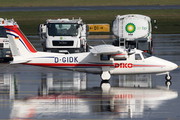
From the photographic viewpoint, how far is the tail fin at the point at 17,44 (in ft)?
80.2

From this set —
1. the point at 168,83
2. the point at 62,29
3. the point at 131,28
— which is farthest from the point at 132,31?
the point at 168,83

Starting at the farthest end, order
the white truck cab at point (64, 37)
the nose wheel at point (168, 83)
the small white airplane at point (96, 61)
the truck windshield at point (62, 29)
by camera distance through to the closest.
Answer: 1. the truck windshield at point (62, 29)
2. the white truck cab at point (64, 37)
3. the small white airplane at point (96, 61)
4. the nose wheel at point (168, 83)

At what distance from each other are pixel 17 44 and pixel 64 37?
9.93 meters

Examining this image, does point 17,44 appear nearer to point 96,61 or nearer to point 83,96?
point 96,61

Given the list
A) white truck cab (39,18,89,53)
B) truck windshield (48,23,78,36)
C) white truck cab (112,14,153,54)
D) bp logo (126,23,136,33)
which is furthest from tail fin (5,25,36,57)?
bp logo (126,23,136,33)

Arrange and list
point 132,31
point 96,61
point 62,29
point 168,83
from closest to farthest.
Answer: point 168,83, point 96,61, point 62,29, point 132,31

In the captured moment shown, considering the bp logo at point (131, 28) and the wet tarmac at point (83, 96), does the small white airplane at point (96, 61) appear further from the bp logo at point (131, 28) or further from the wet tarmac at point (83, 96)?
the bp logo at point (131, 28)

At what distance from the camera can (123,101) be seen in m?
19.6

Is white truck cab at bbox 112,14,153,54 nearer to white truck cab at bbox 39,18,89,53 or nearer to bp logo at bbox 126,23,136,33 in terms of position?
bp logo at bbox 126,23,136,33

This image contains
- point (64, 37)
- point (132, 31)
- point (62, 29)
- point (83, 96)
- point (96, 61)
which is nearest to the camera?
point (83, 96)

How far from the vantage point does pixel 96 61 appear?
80.4ft

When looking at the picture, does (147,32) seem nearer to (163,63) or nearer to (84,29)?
(84,29)

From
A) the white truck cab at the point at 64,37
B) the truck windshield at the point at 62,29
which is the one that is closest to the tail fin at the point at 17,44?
the white truck cab at the point at 64,37

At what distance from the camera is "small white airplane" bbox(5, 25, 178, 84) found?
79.8ft
